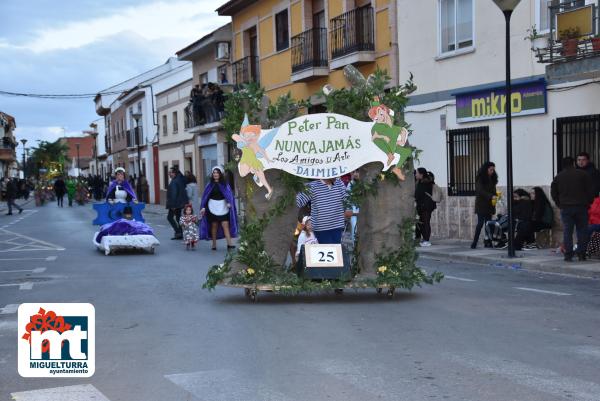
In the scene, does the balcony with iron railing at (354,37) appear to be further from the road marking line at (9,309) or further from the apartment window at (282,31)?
the road marking line at (9,309)

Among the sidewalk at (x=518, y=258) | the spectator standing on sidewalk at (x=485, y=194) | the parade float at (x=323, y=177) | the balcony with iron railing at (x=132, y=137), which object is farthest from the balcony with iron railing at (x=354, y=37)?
the balcony with iron railing at (x=132, y=137)

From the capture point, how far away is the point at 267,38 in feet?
97.7

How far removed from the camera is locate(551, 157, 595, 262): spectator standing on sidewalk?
1357 centimetres

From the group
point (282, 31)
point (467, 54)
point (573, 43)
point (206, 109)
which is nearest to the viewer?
point (573, 43)

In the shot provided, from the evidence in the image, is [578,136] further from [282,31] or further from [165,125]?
[165,125]

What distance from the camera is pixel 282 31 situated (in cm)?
2872

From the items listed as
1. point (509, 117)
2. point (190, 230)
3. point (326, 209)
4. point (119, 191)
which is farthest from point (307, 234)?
point (119, 191)

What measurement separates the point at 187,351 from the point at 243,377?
1.13 meters

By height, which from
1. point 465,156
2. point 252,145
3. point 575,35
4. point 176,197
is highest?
point 575,35

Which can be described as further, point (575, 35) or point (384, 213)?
point (575, 35)

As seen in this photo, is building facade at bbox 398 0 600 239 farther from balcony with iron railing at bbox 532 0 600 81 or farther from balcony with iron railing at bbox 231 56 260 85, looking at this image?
balcony with iron railing at bbox 231 56 260 85

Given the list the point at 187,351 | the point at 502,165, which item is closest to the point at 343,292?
the point at 187,351

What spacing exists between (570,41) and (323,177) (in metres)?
6.50

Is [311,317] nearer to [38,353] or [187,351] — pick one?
[187,351]
